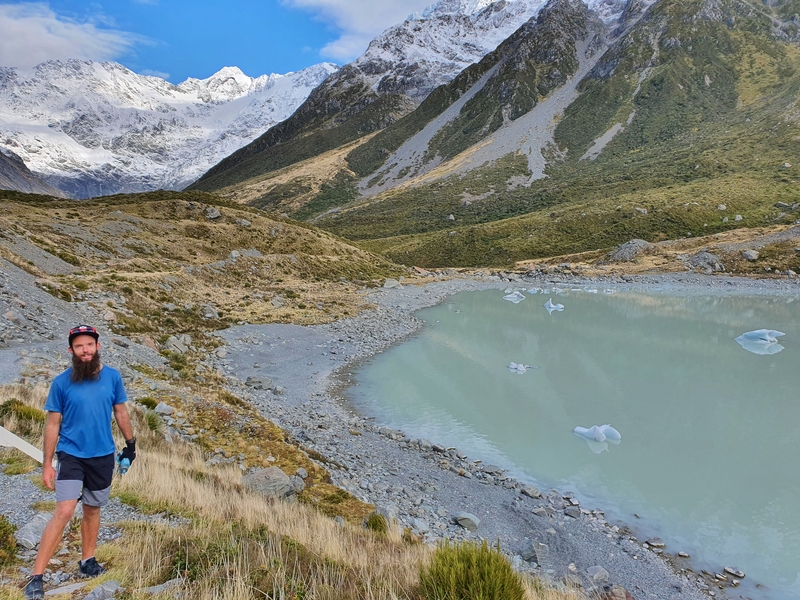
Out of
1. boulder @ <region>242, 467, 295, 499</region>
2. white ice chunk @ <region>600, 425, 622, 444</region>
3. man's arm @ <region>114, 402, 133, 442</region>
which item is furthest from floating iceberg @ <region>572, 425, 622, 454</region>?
man's arm @ <region>114, 402, 133, 442</region>

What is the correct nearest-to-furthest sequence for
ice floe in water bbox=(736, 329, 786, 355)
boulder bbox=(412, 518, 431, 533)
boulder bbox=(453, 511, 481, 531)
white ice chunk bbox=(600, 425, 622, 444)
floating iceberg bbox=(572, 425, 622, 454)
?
boulder bbox=(412, 518, 431, 533)
boulder bbox=(453, 511, 481, 531)
floating iceberg bbox=(572, 425, 622, 454)
white ice chunk bbox=(600, 425, 622, 444)
ice floe in water bbox=(736, 329, 786, 355)

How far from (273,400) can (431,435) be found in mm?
6083

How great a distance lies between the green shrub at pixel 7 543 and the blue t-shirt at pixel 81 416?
1118 millimetres

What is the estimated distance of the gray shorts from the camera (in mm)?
4422

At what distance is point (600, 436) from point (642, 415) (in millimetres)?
3127

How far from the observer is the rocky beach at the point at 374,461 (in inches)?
330

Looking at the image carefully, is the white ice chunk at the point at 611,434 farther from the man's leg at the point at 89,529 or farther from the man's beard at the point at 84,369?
the man's beard at the point at 84,369

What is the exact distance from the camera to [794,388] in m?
18.5

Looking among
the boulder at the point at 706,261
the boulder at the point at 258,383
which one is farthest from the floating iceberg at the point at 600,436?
the boulder at the point at 706,261

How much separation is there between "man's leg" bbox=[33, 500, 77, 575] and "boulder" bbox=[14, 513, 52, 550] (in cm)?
100

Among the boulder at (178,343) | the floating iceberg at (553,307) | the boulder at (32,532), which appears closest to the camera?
the boulder at (32,532)

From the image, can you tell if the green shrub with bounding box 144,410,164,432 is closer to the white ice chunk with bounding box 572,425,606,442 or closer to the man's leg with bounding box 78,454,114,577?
the man's leg with bounding box 78,454,114,577

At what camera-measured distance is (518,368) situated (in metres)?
21.8

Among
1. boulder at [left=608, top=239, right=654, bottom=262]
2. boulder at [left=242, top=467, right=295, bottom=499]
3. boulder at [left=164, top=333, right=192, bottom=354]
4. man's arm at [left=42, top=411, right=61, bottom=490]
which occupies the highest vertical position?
boulder at [left=608, top=239, right=654, bottom=262]
